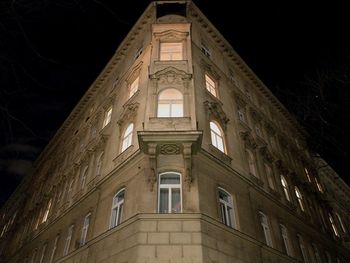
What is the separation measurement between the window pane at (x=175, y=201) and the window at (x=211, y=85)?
7.82m

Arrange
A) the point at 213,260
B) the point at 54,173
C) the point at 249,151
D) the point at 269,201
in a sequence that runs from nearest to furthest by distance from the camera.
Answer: the point at 213,260, the point at 269,201, the point at 249,151, the point at 54,173

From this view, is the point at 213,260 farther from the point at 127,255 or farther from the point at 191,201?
the point at 127,255

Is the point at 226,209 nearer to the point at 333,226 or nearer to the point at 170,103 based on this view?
the point at 170,103

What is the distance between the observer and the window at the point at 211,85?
1655cm

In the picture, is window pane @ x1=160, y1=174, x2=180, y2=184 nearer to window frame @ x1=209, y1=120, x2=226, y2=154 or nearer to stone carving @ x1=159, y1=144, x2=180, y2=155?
stone carving @ x1=159, y1=144, x2=180, y2=155

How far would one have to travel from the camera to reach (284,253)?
13.1m

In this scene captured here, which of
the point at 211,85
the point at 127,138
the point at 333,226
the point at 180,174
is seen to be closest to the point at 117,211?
the point at 180,174

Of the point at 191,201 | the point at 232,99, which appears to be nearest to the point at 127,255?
the point at 191,201

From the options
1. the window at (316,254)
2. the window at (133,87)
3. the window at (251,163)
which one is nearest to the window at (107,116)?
the window at (133,87)

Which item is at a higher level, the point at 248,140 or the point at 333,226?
the point at 248,140

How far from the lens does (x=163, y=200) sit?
34.3 feet

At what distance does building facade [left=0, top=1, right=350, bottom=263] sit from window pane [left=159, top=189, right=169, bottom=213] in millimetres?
44

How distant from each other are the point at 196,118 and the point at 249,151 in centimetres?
594

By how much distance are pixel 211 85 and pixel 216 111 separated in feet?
9.76
